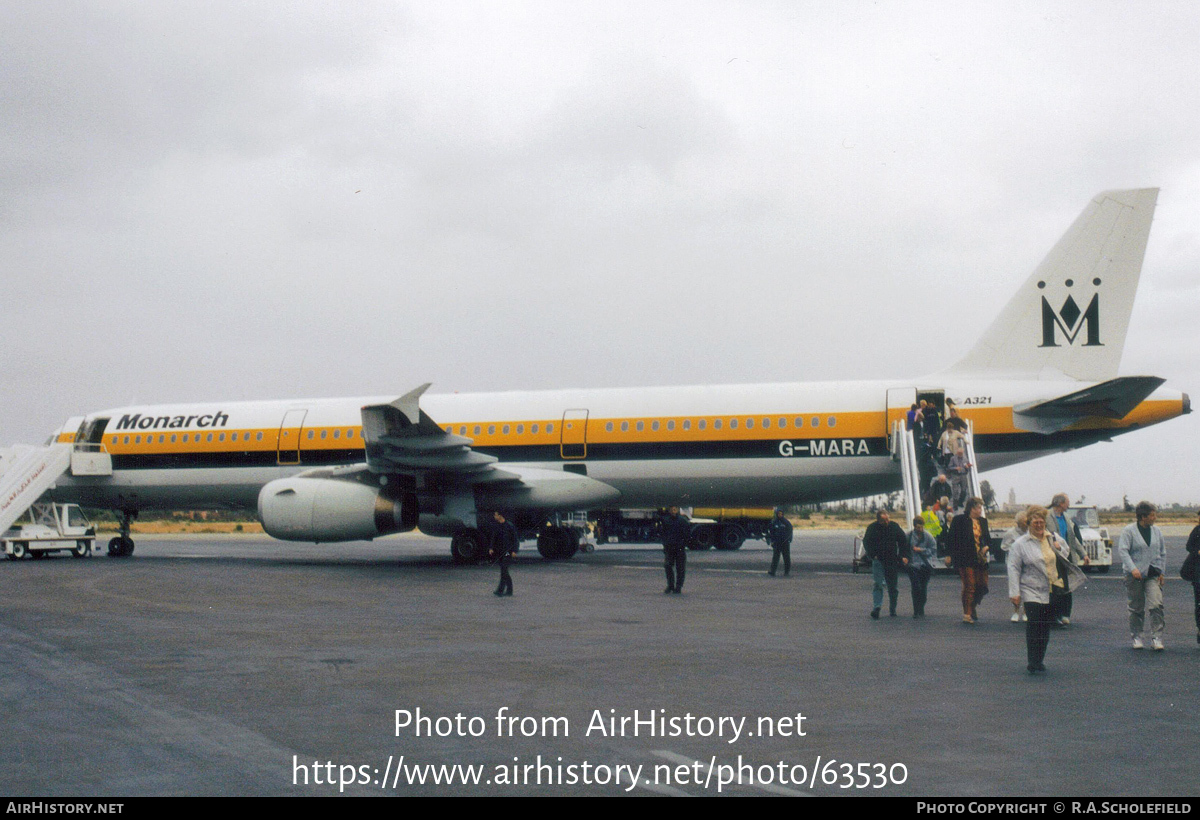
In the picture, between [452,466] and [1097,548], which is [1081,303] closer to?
[1097,548]

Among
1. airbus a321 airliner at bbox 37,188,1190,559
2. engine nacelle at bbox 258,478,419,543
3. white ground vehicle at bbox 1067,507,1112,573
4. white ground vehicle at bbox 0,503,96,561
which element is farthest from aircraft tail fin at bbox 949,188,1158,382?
white ground vehicle at bbox 0,503,96,561

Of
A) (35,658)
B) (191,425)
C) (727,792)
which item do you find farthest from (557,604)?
(191,425)

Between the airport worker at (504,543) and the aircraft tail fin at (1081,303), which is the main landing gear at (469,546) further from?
the aircraft tail fin at (1081,303)

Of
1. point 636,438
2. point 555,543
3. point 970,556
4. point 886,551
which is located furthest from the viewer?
point 555,543

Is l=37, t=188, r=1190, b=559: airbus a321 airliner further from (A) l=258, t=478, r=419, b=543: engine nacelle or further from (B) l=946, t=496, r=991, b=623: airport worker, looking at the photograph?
Result: (B) l=946, t=496, r=991, b=623: airport worker

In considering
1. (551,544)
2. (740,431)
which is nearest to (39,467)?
(551,544)

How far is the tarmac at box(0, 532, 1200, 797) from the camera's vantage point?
5.77 m

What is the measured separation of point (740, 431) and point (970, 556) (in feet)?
34.4

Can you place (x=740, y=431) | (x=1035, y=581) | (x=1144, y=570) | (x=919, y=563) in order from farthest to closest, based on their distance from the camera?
(x=740, y=431) → (x=919, y=563) → (x=1144, y=570) → (x=1035, y=581)

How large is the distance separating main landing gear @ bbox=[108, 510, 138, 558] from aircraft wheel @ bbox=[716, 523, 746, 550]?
19626 millimetres

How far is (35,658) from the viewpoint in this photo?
403 inches

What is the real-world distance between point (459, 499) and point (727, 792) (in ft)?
63.6

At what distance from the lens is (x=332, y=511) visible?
22922 millimetres

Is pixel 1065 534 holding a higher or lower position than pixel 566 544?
higher
